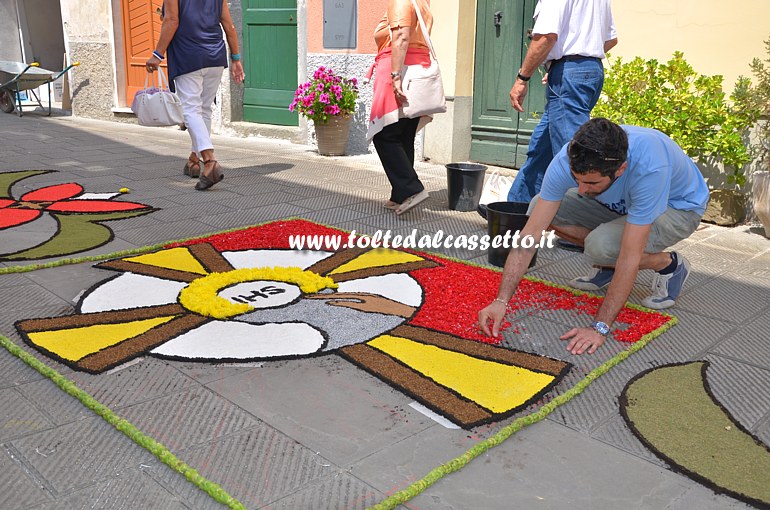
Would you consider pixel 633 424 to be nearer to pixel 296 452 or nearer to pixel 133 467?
pixel 296 452

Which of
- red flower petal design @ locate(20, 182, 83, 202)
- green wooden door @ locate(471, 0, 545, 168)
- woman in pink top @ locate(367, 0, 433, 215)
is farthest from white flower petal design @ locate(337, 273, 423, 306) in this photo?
green wooden door @ locate(471, 0, 545, 168)

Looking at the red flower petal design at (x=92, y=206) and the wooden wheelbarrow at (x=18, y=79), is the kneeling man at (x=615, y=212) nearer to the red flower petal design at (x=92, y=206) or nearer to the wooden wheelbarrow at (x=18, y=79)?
the red flower petal design at (x=92, y=206)

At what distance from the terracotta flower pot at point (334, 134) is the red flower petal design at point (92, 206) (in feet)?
10.1

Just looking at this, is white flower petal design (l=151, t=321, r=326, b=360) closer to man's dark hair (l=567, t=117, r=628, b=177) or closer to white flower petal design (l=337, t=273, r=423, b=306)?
white flower petal design (l=337, t=273, r=423, b=306)

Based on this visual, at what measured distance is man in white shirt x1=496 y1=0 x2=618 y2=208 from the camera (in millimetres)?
4195

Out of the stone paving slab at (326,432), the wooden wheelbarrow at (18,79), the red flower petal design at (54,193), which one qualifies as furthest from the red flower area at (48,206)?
the wooden wheelbarrow at (18,79)

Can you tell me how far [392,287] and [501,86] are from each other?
4219 millimetres

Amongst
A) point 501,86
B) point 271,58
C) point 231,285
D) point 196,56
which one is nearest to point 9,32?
point 271,58

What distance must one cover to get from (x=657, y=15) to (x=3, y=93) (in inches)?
451

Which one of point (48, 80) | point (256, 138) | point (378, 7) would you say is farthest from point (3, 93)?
point (378, 7)

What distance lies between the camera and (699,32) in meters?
5.48

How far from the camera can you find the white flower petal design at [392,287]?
11.5 feet

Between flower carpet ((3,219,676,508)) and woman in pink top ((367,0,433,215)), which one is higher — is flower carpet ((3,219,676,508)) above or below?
below


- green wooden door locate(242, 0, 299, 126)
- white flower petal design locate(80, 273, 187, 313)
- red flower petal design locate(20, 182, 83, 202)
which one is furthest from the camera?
green wooden door locate(242, 0, 299, 126)
